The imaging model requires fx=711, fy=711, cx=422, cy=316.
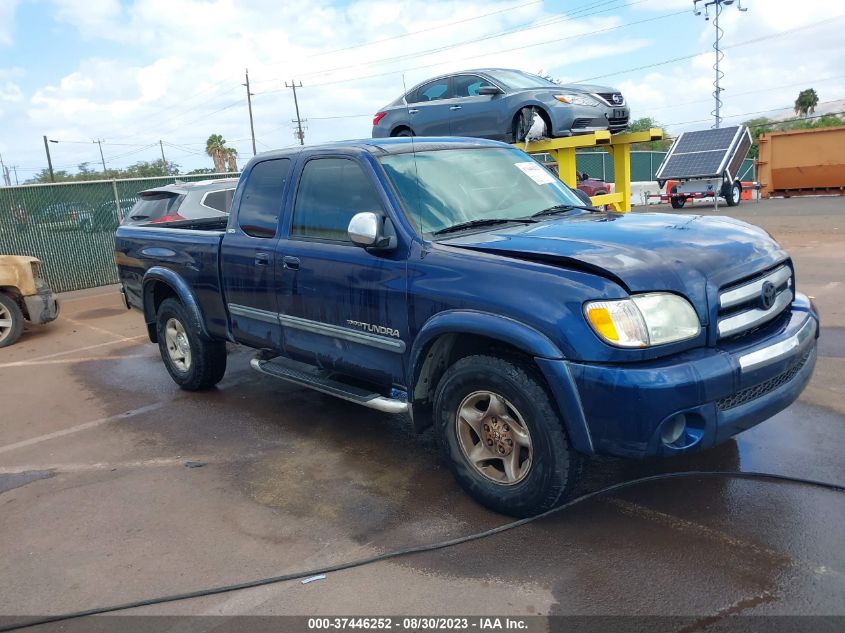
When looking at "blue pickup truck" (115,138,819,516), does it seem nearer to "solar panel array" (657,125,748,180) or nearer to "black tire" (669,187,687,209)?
"solar panel array" (657,125,748,180)

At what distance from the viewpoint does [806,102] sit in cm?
6088

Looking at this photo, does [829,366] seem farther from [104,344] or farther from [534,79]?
[104,344]

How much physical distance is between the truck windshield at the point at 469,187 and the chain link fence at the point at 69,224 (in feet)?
36.5

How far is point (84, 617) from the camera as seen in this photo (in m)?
3.09

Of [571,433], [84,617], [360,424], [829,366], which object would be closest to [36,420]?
[360,424]

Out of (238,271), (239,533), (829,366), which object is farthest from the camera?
(829,366)

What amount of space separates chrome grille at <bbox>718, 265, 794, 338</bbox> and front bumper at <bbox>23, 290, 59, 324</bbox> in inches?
349

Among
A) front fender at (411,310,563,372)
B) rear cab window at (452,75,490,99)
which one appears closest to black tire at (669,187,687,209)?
rear cab window at (452,75,490,99)

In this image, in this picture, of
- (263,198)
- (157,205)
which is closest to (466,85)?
(157,205)

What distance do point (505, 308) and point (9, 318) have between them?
8.27 meters

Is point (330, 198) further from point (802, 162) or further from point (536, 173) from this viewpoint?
point (802, 162)

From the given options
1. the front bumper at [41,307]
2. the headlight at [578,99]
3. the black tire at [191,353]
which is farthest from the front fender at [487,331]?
the front bumper at [41,307]

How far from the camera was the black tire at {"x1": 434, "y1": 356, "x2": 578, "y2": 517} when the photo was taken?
331cm

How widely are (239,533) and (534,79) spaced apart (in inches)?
350
